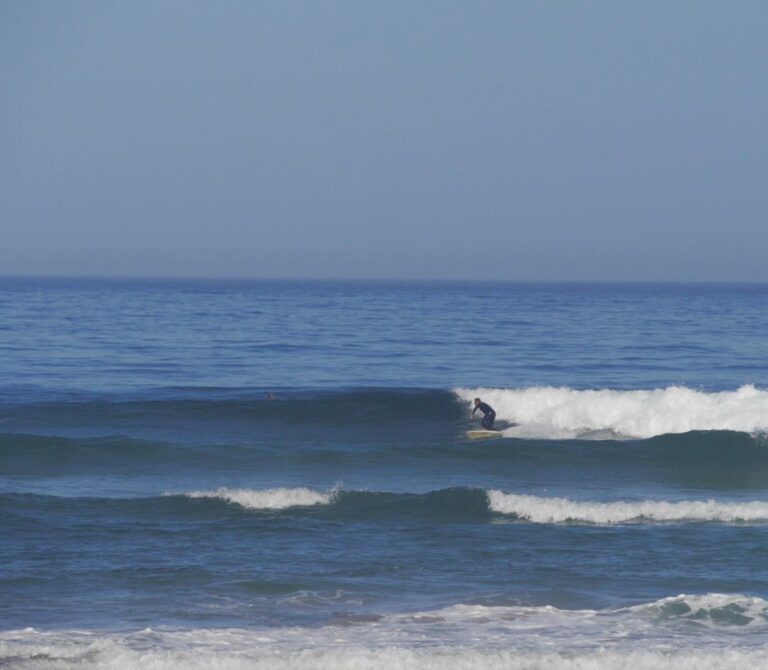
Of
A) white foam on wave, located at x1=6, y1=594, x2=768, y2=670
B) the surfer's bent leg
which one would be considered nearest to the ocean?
white foam on wave, located at x1=6, y1=594, x2=768, y2=670

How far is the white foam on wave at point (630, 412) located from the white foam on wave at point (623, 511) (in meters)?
8.49

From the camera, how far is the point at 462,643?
1235cm

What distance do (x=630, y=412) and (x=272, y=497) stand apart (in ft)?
40.5

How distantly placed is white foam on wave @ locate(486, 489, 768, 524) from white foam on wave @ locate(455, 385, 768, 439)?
27.9 ft

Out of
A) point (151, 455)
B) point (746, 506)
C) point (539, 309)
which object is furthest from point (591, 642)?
point (539, 309)

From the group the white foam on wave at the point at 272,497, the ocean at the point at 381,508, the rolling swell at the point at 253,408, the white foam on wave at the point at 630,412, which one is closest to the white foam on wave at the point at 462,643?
the ocean at the point at 381,508

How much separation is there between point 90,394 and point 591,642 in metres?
21.0

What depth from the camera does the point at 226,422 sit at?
28.5 m

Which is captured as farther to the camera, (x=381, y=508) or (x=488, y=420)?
(x=488, y=420)

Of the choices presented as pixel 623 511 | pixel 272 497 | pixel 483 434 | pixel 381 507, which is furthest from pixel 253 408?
pixel 623 511

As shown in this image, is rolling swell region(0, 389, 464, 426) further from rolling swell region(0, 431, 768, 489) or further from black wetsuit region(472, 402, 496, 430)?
rolling swell region(0, 431, 768, 489)

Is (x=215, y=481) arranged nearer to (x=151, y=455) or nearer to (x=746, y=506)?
(x=151, y=455)

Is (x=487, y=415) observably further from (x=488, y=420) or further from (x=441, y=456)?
(x=441, y=456)

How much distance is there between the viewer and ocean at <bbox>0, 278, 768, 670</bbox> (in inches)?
495
